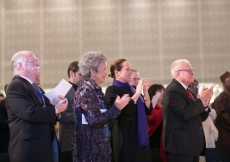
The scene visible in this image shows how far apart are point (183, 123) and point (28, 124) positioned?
1695 mm

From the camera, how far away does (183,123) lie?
434 cm

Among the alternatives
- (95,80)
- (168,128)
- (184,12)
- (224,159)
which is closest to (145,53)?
(184,12)

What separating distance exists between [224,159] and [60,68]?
131 inches

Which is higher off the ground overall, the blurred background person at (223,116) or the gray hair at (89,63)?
the gray hair at (89,63)

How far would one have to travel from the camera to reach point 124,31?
305 inches

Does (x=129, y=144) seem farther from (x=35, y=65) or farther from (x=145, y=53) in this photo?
(x=145, y=53)

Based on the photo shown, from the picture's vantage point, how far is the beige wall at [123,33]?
7.67 meters

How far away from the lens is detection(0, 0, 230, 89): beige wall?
7672 millimetres

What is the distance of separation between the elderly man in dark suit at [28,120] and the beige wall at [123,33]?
4236 mm

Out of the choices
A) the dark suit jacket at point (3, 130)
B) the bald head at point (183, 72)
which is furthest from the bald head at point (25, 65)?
the bald head at point (183, 72)

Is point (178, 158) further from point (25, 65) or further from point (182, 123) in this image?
point (25, 65)

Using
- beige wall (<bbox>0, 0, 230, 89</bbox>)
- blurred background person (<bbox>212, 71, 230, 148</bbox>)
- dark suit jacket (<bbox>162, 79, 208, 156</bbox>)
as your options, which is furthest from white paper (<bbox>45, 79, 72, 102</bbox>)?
beige wall (<bbox>0, 0, 230, 89</bbox>)

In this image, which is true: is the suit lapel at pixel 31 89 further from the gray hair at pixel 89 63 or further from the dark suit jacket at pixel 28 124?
the gray hair at pixel 89 63

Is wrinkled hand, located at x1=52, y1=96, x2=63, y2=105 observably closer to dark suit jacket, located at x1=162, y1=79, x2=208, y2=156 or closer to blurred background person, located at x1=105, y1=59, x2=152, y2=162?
blurred background person, located at x1=105, y1=59, x2=152, y2=162
